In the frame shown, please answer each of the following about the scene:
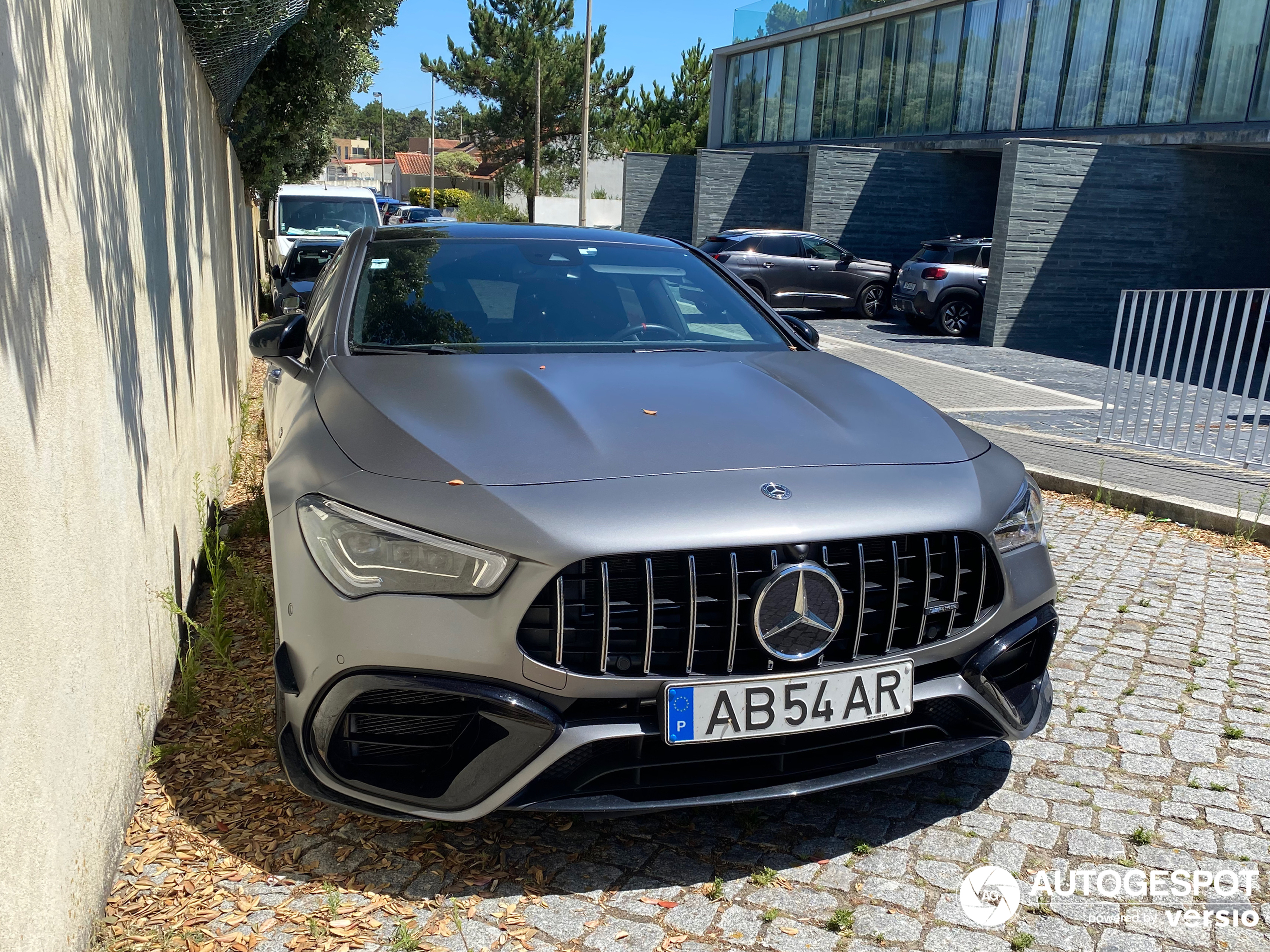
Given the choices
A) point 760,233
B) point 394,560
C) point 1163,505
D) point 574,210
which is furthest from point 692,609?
point 574,210

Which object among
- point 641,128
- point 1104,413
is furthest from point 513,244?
point 641,128

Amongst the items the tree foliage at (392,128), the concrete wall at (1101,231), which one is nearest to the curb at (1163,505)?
the concrete wall at (1101,231)

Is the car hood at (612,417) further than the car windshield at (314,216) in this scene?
No

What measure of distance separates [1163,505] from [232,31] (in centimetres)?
670

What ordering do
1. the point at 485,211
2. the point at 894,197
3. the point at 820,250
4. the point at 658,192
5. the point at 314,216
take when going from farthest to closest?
the point at 485,211 < the point at 658,192 < the point at 894,197 < the point at 820,250 < the point at 314,216

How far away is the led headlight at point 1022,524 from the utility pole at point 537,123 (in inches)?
1738

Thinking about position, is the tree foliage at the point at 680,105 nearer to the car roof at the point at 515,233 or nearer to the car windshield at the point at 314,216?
the car windshield at the point at 314,216

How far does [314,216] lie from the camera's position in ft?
56.7

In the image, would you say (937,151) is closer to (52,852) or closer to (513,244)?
(513,244)

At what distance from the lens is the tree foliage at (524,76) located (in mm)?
54719

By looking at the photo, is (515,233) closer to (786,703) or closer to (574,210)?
(786,703)

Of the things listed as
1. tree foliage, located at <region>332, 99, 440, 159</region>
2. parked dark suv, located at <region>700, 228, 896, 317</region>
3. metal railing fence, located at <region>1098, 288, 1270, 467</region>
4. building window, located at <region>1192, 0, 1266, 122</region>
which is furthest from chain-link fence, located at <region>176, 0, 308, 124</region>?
tree foliage, located at <region>332, 99, 440, 159</region>

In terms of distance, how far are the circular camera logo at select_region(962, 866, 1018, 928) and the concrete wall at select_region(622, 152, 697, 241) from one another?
2991cm

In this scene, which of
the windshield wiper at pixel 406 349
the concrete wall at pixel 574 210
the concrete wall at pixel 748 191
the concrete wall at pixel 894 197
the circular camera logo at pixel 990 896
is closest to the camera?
the circular camera logo at pixel 990 896
